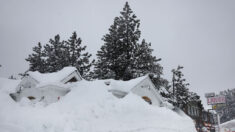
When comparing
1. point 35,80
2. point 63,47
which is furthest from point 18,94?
point 63,47

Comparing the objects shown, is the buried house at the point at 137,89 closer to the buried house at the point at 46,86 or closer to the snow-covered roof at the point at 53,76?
the buried house at the point at 46,86

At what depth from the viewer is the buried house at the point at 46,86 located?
18.2 metres

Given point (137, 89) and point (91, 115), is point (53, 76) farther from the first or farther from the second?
Answer: point (91, 115)

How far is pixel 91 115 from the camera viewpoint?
12117 millimetres

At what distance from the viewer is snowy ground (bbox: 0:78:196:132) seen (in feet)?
30.2

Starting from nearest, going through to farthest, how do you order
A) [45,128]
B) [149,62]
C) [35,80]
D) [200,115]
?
[45,128] < [35,80] < [149,62] < [200,115]

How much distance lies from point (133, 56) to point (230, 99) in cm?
5929

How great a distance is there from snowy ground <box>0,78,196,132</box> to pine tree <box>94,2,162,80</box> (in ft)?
61.5

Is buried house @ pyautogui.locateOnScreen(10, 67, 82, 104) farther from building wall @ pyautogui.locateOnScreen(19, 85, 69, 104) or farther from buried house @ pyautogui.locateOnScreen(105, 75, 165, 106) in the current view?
buried house @ pyautogui.locateOnScreen(105, 75, 165, 106)

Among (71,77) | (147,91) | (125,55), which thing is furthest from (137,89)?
(125,55)

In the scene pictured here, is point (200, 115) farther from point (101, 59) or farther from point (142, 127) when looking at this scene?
point (142, 127)

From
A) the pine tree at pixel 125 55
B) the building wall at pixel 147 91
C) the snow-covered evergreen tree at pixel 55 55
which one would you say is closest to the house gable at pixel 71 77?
the building wall at pixel 147 91

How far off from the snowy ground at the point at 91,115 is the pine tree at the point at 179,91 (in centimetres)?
2104

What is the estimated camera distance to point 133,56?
1446 inches
